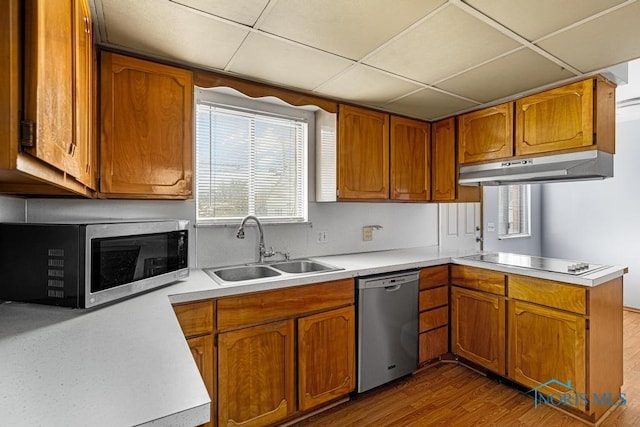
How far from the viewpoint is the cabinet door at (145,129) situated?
5.51ft

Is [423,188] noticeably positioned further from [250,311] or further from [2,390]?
[2,390]

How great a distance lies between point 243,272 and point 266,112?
121 centimetres

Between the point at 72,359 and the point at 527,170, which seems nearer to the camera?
the point at 72,359

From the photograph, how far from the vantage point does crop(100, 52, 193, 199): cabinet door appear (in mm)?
1679

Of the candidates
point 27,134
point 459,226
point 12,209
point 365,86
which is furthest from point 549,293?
point 12,209

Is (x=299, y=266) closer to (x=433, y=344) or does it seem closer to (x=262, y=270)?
(x=262, y=270)

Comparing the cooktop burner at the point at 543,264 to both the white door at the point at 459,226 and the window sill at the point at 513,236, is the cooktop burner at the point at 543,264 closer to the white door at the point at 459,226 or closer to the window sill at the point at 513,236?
the white door at the point at 459,226

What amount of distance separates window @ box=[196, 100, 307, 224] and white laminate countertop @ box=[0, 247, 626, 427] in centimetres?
96

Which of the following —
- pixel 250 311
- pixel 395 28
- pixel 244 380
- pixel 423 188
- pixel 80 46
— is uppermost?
pixel 395 28

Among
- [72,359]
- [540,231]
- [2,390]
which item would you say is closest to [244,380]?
[72,359]

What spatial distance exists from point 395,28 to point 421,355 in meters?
2.28

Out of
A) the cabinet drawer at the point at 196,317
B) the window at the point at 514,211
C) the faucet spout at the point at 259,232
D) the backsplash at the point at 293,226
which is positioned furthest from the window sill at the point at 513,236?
the cabinet drawer at the point at 196,317

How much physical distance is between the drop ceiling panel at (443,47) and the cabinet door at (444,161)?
950 millimetres

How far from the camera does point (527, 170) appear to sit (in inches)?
93.0
